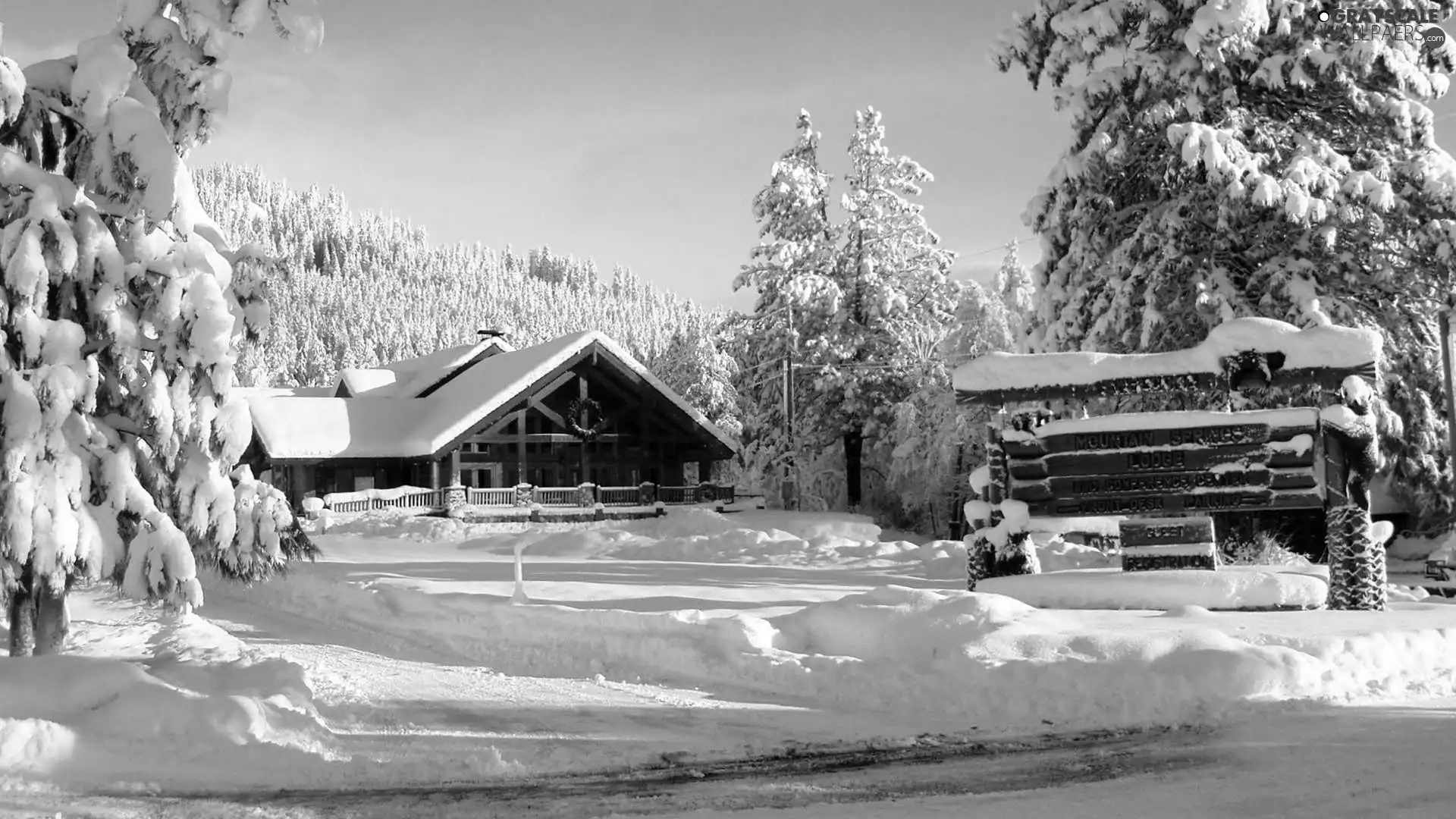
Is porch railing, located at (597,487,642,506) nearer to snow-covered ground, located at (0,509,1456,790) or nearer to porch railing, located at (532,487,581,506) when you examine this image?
porch railing, located at (532,487,581,506)

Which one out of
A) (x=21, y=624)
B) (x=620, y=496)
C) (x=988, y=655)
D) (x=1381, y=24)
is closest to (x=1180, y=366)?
(x=988, y=655)

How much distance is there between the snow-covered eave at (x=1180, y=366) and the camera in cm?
1111

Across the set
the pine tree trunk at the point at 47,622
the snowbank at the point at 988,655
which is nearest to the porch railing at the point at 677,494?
the snowbank at the point at 988,655

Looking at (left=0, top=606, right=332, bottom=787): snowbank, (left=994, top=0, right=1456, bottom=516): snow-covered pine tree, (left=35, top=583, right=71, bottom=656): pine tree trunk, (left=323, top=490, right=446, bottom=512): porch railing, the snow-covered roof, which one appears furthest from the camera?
the snow-covered roof

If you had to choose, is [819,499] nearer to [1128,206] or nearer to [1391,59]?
[1128,206]

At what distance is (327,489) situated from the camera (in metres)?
40.5

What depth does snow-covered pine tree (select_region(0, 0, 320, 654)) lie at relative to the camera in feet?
27.9

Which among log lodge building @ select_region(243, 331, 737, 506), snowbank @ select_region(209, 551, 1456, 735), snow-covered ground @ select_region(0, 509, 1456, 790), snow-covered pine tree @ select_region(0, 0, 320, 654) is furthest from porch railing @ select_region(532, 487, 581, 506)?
snow-covered pine tree @ select_region(0, 0, 320, 654)

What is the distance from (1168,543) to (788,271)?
29.5 m

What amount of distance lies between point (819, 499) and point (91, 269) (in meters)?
35.8

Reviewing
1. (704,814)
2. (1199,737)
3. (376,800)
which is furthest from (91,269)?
(1199,737)

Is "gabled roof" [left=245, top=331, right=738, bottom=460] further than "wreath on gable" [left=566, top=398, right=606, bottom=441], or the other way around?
"wreath on gable" [left=566, top=398, right=606, bottom=441]

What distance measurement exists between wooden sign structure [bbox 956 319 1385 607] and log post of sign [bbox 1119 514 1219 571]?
0.04 feet

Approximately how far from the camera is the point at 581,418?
134 feet
